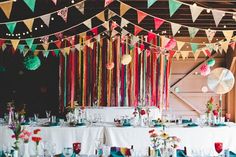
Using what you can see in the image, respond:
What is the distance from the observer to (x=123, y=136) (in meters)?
6.49

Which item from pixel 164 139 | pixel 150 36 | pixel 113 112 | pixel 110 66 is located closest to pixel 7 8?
pixel 164 139

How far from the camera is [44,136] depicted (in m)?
6.34

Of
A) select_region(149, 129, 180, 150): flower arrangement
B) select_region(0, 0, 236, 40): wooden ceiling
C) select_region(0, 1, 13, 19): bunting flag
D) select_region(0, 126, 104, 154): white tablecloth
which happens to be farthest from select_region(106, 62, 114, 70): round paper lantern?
select_region(149, 129, 180, 150): flower arrangement

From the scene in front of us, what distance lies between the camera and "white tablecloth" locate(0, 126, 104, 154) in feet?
20.6

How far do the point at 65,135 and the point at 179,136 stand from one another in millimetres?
1976

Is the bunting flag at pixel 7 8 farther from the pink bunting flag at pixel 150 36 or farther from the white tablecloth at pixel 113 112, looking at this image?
the pink bunting flag at pixel 150 36

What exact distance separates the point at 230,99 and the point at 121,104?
3785mm

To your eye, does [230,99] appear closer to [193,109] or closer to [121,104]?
[193,109]

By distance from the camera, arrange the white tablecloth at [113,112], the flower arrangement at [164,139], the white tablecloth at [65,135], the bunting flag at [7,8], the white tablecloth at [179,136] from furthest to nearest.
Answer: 1. the white tablecloth at [113,112]
2. the white tablecloth at [179,136]
3. the white tablecloth at [65,135]
4. the bunting flag at [7,8]
5. the flower arrangement at [164,139]

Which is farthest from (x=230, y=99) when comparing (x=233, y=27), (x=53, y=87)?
(x=53, y=87)

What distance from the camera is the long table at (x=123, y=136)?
635 cm

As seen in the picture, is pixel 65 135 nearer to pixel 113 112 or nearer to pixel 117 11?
pixel 117 11

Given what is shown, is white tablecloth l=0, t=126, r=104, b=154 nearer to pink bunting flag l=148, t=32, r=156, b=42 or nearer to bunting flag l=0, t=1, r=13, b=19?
bunting flag l=0, t=1, r=13, b=19

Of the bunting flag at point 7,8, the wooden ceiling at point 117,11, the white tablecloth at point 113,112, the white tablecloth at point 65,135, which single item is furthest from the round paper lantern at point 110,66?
the bunting flag at point 7,8
